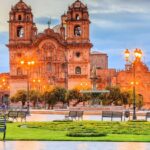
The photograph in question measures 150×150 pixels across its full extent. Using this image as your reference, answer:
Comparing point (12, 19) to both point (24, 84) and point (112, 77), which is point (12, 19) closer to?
point (24, 84)

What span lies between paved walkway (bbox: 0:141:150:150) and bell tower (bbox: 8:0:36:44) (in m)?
81.4

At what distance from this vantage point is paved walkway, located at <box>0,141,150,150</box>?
62.3 feet

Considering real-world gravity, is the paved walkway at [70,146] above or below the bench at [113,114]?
below

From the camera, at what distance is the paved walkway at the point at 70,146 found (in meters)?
19.0

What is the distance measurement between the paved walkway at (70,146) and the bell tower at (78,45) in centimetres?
7560

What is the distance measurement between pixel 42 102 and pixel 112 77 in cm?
1642

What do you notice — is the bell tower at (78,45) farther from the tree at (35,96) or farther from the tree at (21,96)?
the tree at (21,96)

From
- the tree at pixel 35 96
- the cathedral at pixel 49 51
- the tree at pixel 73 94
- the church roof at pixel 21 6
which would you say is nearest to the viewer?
the tree at pixel 73 94

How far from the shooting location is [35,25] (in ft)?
354

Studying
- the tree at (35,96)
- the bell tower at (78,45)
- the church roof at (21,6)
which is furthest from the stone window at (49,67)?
the church roof at (21,6)

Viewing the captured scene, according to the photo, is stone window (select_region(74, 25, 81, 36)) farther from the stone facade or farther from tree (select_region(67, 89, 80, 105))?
the stone facade

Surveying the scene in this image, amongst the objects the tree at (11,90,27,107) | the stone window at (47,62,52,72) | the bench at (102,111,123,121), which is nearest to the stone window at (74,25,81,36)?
the stone window at (47,62,52,72)

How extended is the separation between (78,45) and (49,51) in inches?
213

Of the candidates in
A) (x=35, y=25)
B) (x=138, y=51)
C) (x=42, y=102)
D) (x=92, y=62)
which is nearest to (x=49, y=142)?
(x=138, y=51)
